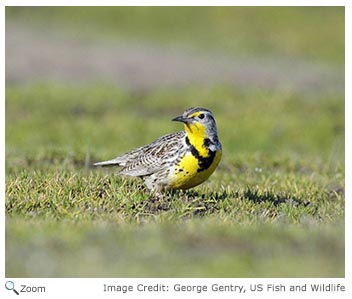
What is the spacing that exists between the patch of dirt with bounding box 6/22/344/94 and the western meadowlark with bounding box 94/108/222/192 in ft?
39.6

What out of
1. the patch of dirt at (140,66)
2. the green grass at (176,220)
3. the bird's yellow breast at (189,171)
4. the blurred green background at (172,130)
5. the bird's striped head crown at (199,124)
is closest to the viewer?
the green grass at (176,220)

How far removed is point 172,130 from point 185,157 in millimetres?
7834

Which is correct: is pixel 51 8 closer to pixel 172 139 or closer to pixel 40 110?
pixel 40 110

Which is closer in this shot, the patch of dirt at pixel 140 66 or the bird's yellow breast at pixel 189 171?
the bird's yellow breast at pixel 189 171

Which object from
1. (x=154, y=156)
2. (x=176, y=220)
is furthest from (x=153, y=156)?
(x=176, y=220)

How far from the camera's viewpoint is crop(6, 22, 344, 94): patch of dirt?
21.5 m

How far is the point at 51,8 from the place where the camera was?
106 ft

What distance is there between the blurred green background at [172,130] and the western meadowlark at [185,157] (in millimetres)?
176

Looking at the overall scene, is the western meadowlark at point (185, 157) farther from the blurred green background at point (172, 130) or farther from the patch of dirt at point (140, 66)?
the patch of dirt at point (140, 66)

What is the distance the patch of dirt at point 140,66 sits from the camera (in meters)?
21.5

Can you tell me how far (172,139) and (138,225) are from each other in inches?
62.3
